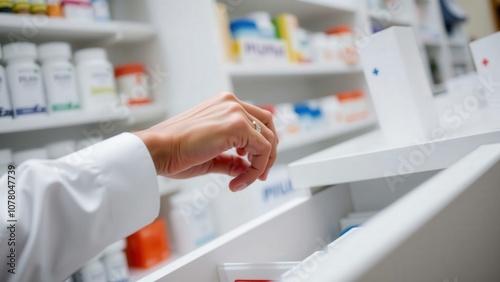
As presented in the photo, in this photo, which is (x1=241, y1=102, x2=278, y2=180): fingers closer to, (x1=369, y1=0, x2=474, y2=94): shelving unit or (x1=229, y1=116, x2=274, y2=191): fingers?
(x1=229, y1=116, x2=274, y2=191): fingers

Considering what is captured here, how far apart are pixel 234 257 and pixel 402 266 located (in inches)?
11.2

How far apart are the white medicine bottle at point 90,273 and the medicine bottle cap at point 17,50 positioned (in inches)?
24.8

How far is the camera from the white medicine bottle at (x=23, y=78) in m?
1.15

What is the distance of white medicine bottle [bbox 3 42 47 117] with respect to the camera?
1149mm

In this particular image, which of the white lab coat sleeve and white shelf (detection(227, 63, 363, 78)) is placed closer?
the white lab coat sleeve

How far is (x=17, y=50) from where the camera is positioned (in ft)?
3.79

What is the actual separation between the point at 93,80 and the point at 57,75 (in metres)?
0.11

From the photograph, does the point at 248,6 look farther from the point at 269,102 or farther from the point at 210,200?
the point at 210,200

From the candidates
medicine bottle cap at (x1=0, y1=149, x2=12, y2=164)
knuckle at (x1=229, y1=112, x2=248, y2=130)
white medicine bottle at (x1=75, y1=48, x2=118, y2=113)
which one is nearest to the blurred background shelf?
white medicine bottle at (x1=75, y1=48, x2=118, y2=113)

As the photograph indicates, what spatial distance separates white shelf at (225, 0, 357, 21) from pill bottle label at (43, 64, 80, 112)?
964 mm

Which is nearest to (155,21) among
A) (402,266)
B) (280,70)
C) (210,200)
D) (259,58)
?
(259,58)

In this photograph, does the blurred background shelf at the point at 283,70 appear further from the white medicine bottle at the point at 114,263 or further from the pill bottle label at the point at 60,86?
the white medicine bottle at the point at 114,263

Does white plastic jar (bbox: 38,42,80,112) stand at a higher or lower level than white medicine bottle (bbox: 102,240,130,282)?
higher

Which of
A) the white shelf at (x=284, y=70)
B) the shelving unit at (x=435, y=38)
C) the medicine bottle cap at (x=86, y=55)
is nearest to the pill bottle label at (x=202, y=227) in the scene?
the white shelf at (x=284, y=70)
